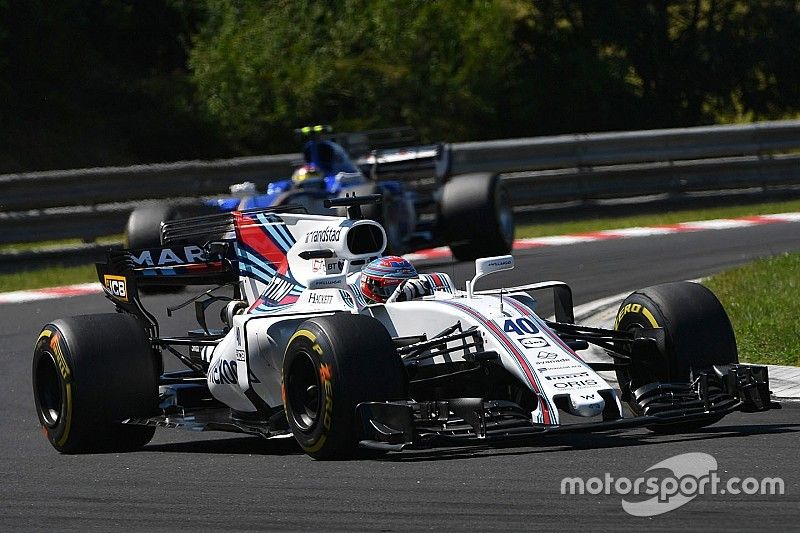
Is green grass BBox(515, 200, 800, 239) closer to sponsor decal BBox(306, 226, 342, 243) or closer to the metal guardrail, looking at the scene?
the metal guardrail

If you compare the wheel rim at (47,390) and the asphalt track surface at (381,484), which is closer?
the asphalt track surface at (381,484)

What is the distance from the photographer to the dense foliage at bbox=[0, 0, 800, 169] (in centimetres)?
2858

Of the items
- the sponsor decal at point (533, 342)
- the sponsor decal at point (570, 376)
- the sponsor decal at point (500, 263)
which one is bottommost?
the sponsor decal at point (570, 376)

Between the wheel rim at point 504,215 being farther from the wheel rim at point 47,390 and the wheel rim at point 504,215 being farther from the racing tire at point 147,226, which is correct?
the wheel rim at point 47,390

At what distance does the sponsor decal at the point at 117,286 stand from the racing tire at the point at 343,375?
229 cm

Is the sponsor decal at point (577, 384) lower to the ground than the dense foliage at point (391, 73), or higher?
lower

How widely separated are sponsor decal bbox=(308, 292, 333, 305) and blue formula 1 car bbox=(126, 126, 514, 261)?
636 centimetres

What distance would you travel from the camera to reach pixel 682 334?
8.27 metres

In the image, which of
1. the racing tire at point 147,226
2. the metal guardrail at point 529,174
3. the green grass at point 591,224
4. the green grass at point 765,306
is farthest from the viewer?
the metal guardrail at point 529,174

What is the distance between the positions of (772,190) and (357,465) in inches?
606

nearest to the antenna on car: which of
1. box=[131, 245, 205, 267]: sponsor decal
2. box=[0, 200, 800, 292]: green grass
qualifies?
box=[131, 245, 205, 267]: sponsor decal

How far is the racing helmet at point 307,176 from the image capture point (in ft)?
55.5

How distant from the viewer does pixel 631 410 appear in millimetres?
8531

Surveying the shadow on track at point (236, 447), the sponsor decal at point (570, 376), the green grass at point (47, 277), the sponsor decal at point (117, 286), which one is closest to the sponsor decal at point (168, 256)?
the sponsor decal at point (117, 286)
